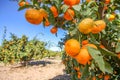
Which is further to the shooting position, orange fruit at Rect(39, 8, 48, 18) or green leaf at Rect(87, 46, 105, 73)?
orange fruit at Rect(39, 8, 48, 18)

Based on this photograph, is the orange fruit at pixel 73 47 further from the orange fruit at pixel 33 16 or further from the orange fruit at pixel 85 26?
the orange fruit at pixel 33 16

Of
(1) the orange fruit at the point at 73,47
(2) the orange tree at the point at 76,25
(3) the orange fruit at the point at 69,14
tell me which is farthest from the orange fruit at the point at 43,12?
(1) the orange fruit at the point at 73,47

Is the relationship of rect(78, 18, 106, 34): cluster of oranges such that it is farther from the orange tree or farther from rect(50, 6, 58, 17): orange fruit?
rect(50, 6, 58, 17): orange fruit

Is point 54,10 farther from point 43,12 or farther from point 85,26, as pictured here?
point 85,26

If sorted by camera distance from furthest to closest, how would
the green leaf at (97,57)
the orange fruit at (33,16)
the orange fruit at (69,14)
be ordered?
the orange fruit at (69,14)
the orange fruit at (33,16)
the green leaf at (97,57)

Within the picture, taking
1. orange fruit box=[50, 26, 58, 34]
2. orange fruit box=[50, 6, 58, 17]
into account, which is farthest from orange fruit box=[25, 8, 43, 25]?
orange fruit box=[50, 26, 58, 34]

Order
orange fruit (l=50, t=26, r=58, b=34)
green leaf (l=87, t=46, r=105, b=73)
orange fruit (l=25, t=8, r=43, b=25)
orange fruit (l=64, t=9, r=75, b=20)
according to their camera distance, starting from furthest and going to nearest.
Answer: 1. orange fruit (l=50, t=26, r=58, b=34)
2. orange fruit (l=64, t=9, r=75, b=20)
3. orange fruit (l=25, t=8, r=43, b=25)
4. green leaf (l=87, t=46, r=105, b=73)

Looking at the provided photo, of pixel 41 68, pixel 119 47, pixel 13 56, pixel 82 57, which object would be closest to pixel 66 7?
pixel 82 57

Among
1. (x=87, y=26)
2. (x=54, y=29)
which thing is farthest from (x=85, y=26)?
(x=54, y=29)

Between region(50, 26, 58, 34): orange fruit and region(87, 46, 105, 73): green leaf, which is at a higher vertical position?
region(50, 26, 58, 34): orange fruit

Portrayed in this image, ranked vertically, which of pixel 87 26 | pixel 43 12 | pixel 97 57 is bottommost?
pixel 97 57

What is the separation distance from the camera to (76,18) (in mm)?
1653

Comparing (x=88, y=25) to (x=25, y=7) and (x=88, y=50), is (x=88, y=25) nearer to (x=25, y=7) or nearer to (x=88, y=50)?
(x=88, y=50)

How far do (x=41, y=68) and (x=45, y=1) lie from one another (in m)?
13.3
